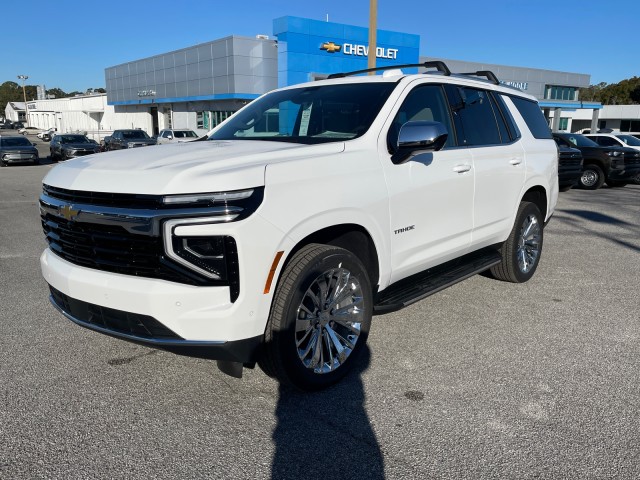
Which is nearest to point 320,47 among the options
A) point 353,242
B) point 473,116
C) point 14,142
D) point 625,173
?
point 14,142

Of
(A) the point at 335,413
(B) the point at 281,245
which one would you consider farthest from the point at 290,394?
(B) the point at 281,245

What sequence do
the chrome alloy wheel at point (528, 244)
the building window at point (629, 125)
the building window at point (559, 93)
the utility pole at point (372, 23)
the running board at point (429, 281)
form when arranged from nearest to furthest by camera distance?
the running board at point (429, 281) < the chrome alloy wheel at point (528, 244) < the utility pole at point (372, 23) < the building window at point (559, 93) < the building window at point (629, 125)

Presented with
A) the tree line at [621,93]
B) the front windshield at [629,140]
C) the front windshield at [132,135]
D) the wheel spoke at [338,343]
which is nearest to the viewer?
the wheel spoke at [338,343]

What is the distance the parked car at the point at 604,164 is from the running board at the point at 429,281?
12727 mm

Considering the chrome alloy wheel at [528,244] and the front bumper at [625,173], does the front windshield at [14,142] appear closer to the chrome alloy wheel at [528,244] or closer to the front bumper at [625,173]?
the front bumper at [625,173]

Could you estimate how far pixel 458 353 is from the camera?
4039 mm

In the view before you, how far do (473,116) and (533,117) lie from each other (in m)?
1.50

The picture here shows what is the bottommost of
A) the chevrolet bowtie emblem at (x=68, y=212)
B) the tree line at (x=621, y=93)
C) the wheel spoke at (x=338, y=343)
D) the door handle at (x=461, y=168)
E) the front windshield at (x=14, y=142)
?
the wheel spoke at (x=338, y=343)

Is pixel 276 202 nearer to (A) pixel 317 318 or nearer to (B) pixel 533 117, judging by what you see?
(A) pixel 317 318

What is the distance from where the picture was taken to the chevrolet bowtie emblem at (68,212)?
302cm

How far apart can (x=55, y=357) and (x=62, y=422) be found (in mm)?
1005

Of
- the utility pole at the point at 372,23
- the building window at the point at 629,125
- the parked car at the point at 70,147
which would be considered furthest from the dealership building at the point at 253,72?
the building window at the point at 629,125

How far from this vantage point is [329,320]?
3.43 m

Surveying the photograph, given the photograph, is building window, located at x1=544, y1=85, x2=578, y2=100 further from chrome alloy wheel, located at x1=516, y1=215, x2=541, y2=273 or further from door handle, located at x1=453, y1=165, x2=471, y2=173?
door handle, located at x1=453, y1=165, x2=471, y2=173
